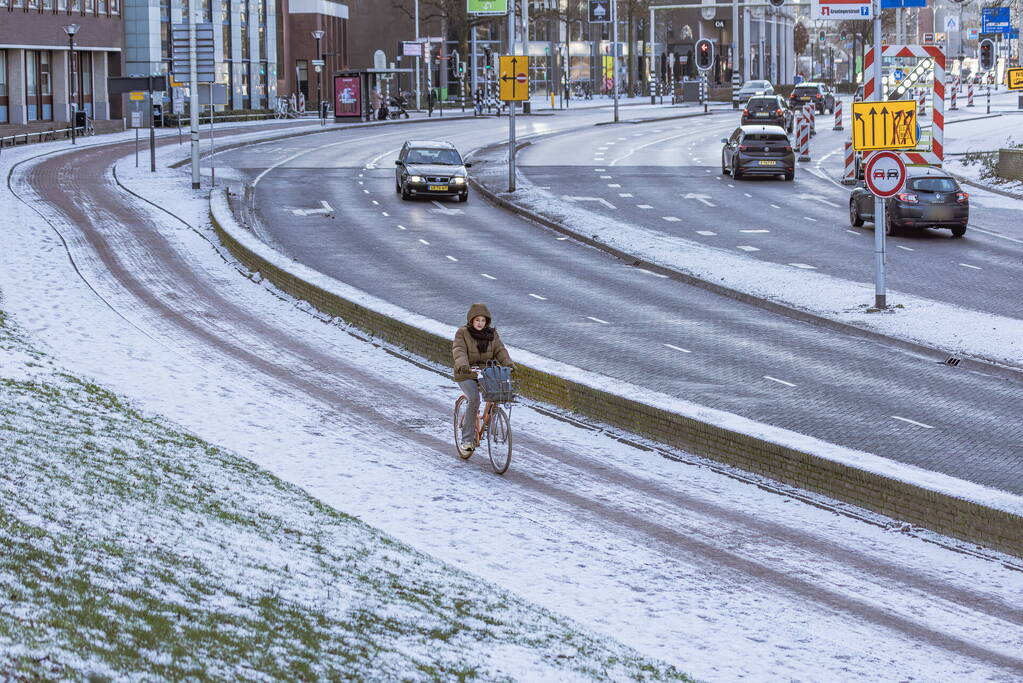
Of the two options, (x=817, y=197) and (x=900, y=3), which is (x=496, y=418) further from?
Answer: (x=817, y=197)

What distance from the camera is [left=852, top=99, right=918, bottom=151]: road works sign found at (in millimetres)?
22797

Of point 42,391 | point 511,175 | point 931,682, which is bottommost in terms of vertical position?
point 931,682

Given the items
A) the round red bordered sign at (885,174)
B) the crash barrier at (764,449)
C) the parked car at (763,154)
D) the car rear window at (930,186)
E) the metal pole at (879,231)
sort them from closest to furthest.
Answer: the crash barrier at (764,449)
the round red bordered sign at (885,174)
the metal pole at (879,231)
the car rear window at (930,186)
the parked car at (763,154)

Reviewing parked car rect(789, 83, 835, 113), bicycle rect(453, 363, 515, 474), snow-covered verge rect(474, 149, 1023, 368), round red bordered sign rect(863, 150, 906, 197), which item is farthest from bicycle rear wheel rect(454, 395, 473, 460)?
parked car rect(789, 83, 835, 113)

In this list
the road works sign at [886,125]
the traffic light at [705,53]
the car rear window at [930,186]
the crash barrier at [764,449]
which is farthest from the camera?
the traffic light at [705,53]

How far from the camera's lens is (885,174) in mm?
23156

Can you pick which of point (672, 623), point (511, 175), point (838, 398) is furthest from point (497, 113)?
point (672, 623)

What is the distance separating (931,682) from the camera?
9.30 m

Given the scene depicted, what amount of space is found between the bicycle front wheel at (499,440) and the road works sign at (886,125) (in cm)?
1092

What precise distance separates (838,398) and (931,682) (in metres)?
8.56

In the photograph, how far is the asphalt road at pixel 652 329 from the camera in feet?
53.2

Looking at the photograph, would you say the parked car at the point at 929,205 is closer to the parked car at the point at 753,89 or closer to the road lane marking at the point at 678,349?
the road lane marking at the point at 678,349

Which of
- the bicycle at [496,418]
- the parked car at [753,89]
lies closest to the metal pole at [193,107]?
the bicycle at [496,418]

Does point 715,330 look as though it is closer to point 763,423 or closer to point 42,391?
point 763,423
